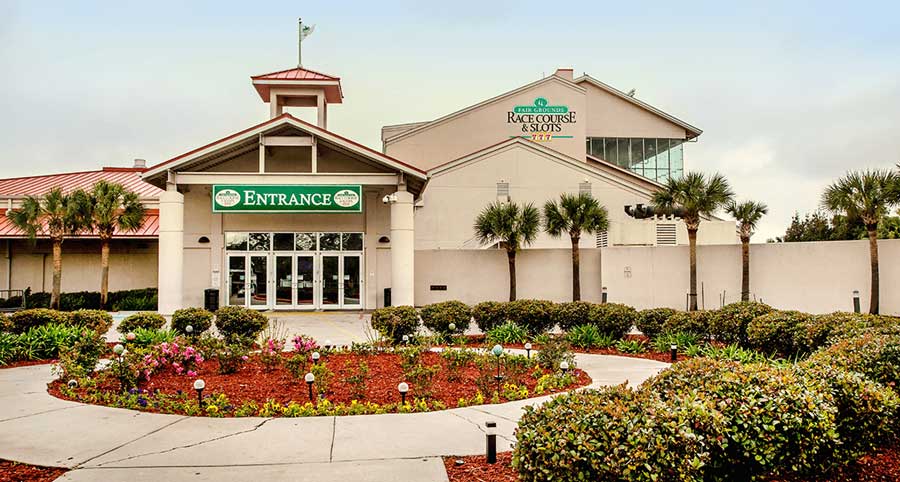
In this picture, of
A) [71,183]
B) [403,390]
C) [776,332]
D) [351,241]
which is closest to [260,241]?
[351,241]

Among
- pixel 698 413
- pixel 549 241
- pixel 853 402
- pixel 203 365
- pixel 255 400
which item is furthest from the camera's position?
pixel 549 241

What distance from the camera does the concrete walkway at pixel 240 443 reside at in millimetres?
5754

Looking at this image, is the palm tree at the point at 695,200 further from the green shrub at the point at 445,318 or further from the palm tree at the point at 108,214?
the palm tree at the point at 108,214

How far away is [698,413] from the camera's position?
4.66m

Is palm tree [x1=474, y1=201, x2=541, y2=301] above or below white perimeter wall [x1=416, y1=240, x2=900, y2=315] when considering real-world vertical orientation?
above

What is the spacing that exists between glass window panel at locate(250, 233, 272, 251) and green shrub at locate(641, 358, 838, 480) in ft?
81.1

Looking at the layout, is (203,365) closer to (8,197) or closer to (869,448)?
(869,448)

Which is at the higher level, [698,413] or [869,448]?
[698,413]

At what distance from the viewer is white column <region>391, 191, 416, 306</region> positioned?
25500mm

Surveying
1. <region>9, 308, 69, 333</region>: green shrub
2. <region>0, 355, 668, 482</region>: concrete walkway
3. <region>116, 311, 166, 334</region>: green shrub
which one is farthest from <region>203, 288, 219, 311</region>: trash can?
<region>0, 355, 668, 482</region>: concrete walkway

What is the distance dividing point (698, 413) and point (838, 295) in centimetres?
2114

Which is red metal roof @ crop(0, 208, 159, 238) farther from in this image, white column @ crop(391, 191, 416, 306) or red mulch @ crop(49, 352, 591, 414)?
red mulch @ crop(49, 352, 591, 414)

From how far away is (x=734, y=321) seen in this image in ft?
42.1

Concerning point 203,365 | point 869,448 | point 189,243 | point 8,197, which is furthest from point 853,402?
point 8,197
